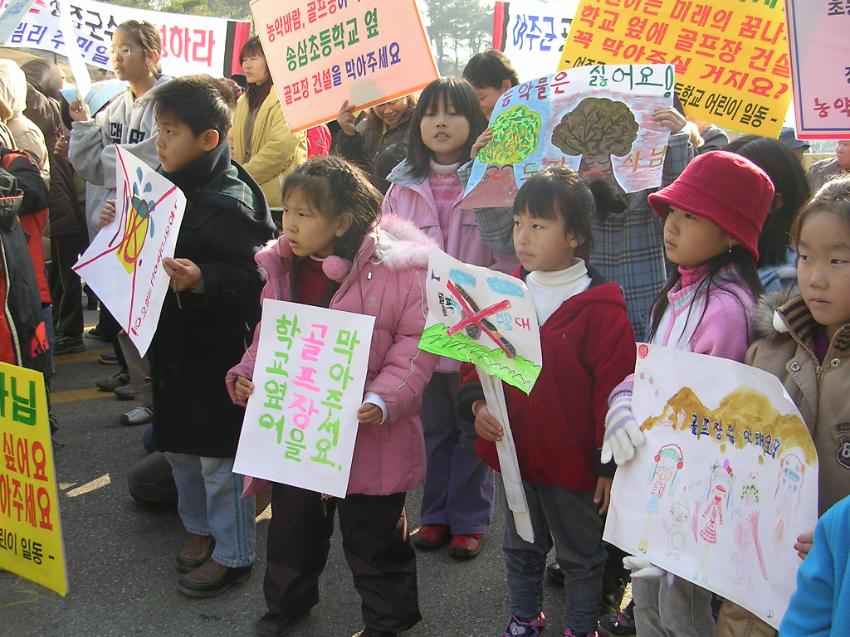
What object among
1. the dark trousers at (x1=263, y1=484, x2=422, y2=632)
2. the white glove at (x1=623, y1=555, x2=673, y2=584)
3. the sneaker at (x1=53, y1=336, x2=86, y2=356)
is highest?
the white glove at (x1=623, y1=555, x2=673, y2=584)

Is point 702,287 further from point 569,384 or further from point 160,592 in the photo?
point 160,592

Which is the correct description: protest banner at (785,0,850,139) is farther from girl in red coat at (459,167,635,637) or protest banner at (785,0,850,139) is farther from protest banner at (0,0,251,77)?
protest banner at (0,0,251,77)

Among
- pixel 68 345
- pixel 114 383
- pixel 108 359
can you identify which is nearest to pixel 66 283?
pixel 68 345

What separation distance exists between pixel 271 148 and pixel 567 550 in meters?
2.94

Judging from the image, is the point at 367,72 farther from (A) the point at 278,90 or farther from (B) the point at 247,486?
(B) the point at 247,486

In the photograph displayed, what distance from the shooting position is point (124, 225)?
9.98ft

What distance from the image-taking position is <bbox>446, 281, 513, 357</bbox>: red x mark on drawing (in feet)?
7.45

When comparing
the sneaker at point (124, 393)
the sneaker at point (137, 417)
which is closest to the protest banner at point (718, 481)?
the sneaker at point (137, 417)

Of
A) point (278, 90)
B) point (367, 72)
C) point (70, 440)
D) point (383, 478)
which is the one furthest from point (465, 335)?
point (70, 440)

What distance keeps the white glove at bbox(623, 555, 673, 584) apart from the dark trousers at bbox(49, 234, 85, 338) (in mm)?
5386

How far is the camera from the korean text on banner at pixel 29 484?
2799 millimetres

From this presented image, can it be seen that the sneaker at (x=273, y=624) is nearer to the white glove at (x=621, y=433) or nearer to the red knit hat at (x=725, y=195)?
the white glove at (x=621, y=433)

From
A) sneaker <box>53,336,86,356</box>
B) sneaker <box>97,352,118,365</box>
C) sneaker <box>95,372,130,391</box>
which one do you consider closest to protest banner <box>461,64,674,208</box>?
sneaker <box>95,372,130,391</box>

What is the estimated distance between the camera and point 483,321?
2.30 m
